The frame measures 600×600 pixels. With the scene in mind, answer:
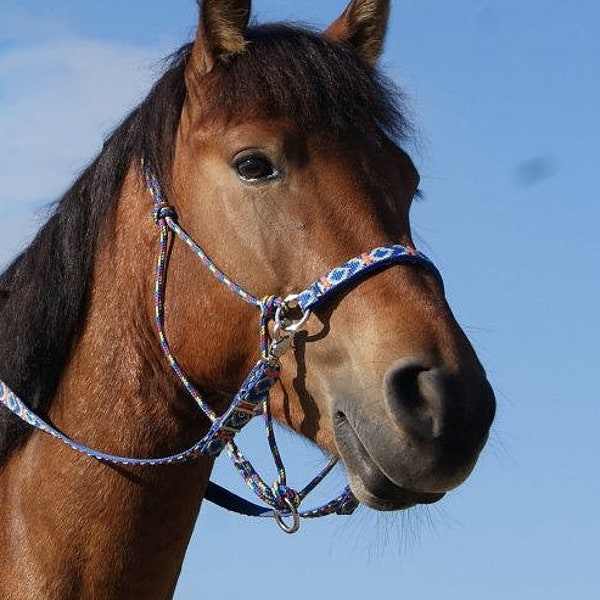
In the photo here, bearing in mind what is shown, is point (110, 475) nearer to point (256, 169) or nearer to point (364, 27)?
point (256, 169)

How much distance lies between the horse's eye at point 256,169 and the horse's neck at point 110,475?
1.97 feet

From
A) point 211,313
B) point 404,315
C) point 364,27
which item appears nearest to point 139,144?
point 211,313

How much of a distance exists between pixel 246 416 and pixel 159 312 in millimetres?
584

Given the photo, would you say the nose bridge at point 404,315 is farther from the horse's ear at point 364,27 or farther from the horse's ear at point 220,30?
the horse's ear at point 364,27

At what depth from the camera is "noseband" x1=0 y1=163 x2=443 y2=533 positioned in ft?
16.5

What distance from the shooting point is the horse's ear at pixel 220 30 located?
5.67 m

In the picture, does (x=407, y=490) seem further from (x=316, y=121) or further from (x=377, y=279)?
(x=316, y=121)

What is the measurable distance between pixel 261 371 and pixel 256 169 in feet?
2.67

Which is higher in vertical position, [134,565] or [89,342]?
[89,342]

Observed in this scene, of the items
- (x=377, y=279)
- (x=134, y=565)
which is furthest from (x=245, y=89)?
(x=134, y=565)

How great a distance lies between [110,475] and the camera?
18.3 feet

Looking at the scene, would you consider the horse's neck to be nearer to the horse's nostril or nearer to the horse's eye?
the horse's eye

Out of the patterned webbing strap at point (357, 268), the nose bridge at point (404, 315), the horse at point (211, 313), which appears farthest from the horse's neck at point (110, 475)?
the nose bridge at point (404, 315)

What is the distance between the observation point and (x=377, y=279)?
496 centimetres
